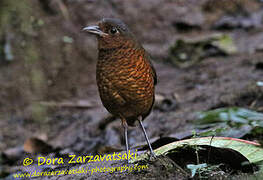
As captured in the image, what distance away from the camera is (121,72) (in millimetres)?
3098

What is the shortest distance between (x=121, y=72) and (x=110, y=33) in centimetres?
41

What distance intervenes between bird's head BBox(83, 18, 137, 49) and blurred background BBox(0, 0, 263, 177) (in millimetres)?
1667

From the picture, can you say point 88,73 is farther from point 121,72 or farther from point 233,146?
point 233,146

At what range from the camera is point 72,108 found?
6551 millimetres

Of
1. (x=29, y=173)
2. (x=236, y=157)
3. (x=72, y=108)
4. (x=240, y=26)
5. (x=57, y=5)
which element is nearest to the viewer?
(x=236, y=157)

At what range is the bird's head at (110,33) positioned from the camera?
10.6 ft

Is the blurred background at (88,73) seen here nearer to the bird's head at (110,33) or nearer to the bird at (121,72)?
the bird at (121,72)

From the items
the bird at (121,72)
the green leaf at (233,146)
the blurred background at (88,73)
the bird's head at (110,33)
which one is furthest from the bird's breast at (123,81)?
the blurred background at (88,73)

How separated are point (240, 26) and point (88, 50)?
14.1 ft

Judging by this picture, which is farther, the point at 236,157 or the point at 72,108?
the point at 72,108

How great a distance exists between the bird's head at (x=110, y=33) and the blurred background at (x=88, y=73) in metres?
1.67

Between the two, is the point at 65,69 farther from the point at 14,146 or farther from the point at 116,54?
the point at 116,54

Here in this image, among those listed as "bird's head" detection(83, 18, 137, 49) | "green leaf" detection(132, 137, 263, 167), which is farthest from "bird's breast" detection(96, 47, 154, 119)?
"green leaf" detection(132, 137, 263, 167)

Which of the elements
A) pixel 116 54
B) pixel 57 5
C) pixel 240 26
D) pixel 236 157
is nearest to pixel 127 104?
pixel 116 54
